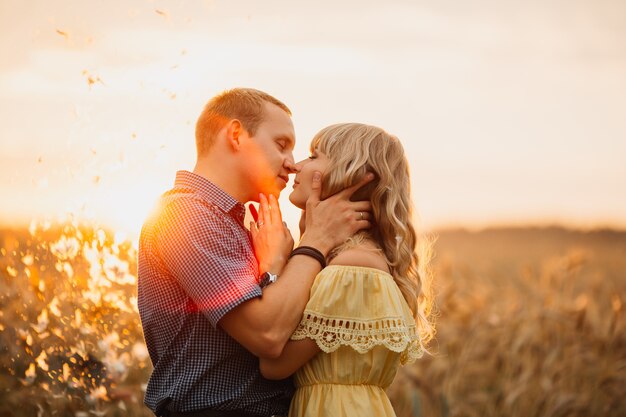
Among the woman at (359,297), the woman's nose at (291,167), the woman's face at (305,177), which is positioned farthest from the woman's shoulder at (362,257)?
the woman's nose at (291,167)

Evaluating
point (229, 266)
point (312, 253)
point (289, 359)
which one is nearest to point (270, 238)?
point (312, 253)

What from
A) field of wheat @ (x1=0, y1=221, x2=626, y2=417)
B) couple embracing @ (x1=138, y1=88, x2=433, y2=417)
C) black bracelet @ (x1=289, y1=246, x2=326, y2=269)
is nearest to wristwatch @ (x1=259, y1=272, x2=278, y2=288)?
couple embracing @ (x1=138, y1=88, x2=433, y2=417)

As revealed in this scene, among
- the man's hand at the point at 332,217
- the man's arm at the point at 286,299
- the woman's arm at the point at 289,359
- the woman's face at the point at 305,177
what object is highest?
the woman's face at the point at 305,177

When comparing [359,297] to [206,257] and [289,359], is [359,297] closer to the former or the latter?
[289,359]

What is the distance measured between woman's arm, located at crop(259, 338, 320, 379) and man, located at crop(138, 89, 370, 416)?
0.10 meters

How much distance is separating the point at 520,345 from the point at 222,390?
4.47 metres

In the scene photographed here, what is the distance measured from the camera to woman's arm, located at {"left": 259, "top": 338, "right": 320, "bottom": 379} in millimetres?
3035

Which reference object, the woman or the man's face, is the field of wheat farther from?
the man's face

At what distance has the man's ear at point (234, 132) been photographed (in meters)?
3.46

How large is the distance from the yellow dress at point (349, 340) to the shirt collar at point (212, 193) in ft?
1.78

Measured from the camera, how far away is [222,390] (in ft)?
10.1

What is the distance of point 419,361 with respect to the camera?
637 cm

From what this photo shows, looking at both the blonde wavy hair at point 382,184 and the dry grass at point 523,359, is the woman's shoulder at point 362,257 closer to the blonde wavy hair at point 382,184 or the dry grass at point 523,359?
the blonde wavy hair at point 382,184

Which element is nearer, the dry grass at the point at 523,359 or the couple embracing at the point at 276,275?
the couple embracing at the point at 276,275
